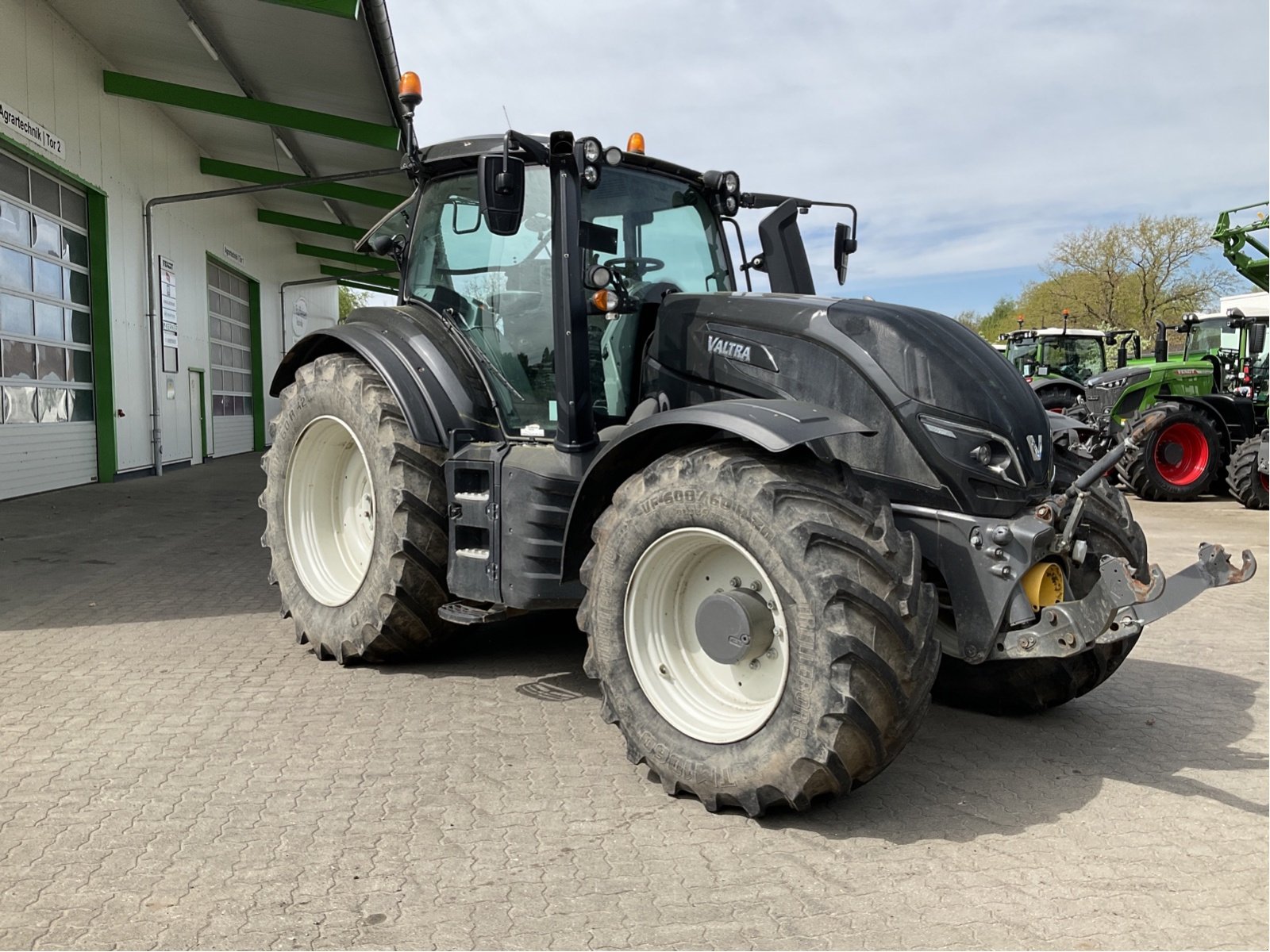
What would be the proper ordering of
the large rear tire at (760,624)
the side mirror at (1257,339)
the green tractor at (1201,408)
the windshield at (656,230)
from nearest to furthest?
the large rear tire at (760,624) → the windshield at (656,230) → the green tractor at (1201,408) → the side mirror at (1257,339)

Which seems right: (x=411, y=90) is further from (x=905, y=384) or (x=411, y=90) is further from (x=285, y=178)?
(x=285, y=178)

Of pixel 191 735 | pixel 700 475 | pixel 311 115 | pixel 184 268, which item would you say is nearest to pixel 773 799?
pixel 700 475

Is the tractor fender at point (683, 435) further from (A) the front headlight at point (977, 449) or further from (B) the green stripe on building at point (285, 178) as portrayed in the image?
(B) the green stripe on building at point (285, 178)

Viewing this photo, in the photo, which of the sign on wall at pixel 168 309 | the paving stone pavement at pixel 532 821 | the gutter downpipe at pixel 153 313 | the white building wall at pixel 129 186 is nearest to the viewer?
the paving stone pavement at pixel 532 821

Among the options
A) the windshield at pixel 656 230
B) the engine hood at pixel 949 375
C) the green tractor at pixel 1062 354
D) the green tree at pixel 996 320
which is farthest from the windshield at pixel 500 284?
the green tree at pixel 996 320

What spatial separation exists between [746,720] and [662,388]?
1.45 metres

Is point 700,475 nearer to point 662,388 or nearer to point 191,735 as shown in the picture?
point 662,388

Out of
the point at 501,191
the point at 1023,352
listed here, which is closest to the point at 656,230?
the point at 501,191

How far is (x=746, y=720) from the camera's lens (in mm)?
3359

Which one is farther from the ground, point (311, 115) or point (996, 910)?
point (311, 115)

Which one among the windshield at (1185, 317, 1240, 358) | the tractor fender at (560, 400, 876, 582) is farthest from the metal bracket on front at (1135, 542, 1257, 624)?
the windshield at (1185, 317, 1240, 358)

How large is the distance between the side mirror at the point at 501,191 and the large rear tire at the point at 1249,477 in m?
11.4

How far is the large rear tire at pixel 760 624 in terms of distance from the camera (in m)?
2.97

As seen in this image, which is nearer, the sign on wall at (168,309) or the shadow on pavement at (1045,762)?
the shadow on pavement at (1045,762)
